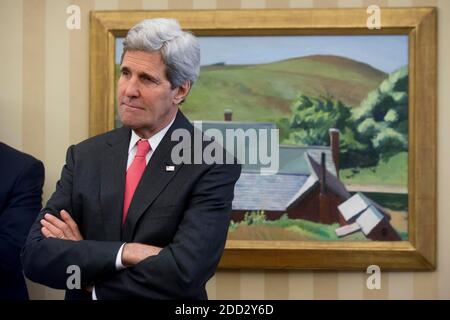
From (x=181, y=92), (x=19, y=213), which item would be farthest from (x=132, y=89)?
(x=19, y=213)

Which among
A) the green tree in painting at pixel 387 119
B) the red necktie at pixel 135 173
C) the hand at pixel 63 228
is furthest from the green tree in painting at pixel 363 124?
the hand at pixel 63 228

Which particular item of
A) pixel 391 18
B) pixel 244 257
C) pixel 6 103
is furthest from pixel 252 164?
pixel 6 103

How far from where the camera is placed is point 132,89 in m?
1.92

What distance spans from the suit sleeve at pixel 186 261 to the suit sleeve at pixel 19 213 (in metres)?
Answer: 0.95

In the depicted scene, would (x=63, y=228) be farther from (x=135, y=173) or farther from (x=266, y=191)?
(x=266, y=191)

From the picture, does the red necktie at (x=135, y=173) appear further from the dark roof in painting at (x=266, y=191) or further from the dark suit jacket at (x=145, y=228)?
the dark roof in painting at (x=266, y=191)

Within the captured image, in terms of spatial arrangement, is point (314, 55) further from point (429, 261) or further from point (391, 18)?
point (429, 261)

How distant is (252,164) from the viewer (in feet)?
9.89

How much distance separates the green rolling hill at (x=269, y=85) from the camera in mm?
3018

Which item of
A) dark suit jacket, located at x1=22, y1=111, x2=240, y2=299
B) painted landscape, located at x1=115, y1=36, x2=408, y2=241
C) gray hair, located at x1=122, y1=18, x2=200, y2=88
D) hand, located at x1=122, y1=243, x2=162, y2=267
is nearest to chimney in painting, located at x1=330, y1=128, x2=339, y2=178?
painted landscape, located at x1=115, y1=36, x2=408, y2=241

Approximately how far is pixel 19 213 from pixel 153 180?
3.48 ft

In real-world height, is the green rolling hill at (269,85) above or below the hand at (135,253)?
above

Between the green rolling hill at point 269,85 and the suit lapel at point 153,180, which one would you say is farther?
the green rolling hill at point 269,85

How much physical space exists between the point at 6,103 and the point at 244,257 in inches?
46.8
